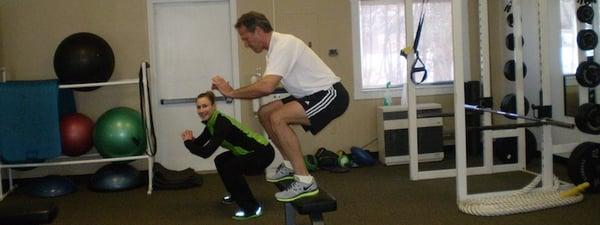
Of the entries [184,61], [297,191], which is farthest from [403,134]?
[297,191]

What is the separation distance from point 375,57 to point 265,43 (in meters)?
3.23

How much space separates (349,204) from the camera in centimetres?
438

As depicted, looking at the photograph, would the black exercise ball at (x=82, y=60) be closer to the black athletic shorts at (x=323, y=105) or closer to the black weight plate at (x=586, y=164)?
the black athletic shorts at (x=323, y=105)

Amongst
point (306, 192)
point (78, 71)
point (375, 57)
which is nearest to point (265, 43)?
point (306, 192)

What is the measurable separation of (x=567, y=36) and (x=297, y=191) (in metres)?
3.65

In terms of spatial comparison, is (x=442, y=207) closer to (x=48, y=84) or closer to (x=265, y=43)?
(x=265, y=43)

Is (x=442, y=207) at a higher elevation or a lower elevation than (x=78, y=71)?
lower

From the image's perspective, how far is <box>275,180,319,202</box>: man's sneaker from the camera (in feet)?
10.2

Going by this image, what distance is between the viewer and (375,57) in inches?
A: 249

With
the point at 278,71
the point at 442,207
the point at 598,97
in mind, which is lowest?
the point at 442,207

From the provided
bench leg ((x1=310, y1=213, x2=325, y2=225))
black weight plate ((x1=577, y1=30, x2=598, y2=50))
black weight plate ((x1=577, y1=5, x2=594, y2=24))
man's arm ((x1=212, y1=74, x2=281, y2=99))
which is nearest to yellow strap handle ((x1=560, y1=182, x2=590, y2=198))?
black weight plate ((x1=577, y1=30, x2=598, y2=50))

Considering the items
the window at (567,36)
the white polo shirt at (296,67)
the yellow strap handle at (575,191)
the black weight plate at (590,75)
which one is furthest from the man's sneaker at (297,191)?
the window at (567,36)

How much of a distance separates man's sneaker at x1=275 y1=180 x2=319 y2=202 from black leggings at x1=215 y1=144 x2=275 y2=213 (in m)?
0.82

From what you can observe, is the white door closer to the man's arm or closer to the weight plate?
the man's arm
